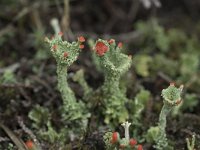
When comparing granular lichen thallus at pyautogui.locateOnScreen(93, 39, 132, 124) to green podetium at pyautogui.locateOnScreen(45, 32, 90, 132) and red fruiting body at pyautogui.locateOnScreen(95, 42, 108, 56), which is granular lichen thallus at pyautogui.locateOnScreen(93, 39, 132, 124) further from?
green podetium at pyautogui.locateOnScreen(45, 32, 90, 132)

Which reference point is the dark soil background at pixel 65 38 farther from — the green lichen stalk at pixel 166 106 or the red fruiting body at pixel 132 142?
the red fruiting body at pixel 132 142

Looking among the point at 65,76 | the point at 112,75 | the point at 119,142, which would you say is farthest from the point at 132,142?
the point at 65,76

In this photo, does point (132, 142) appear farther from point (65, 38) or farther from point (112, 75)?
point (65, 38)

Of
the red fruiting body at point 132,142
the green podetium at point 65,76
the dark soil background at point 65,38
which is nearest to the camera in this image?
the red fruiting body at point 132,142

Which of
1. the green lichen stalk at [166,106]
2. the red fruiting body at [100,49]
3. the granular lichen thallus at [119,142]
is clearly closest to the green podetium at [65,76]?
the red fruiting body at [100,49]

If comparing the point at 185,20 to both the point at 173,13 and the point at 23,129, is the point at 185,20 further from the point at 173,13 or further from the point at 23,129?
the point at 23,129

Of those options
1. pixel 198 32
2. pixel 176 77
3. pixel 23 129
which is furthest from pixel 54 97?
pixel 198 32
